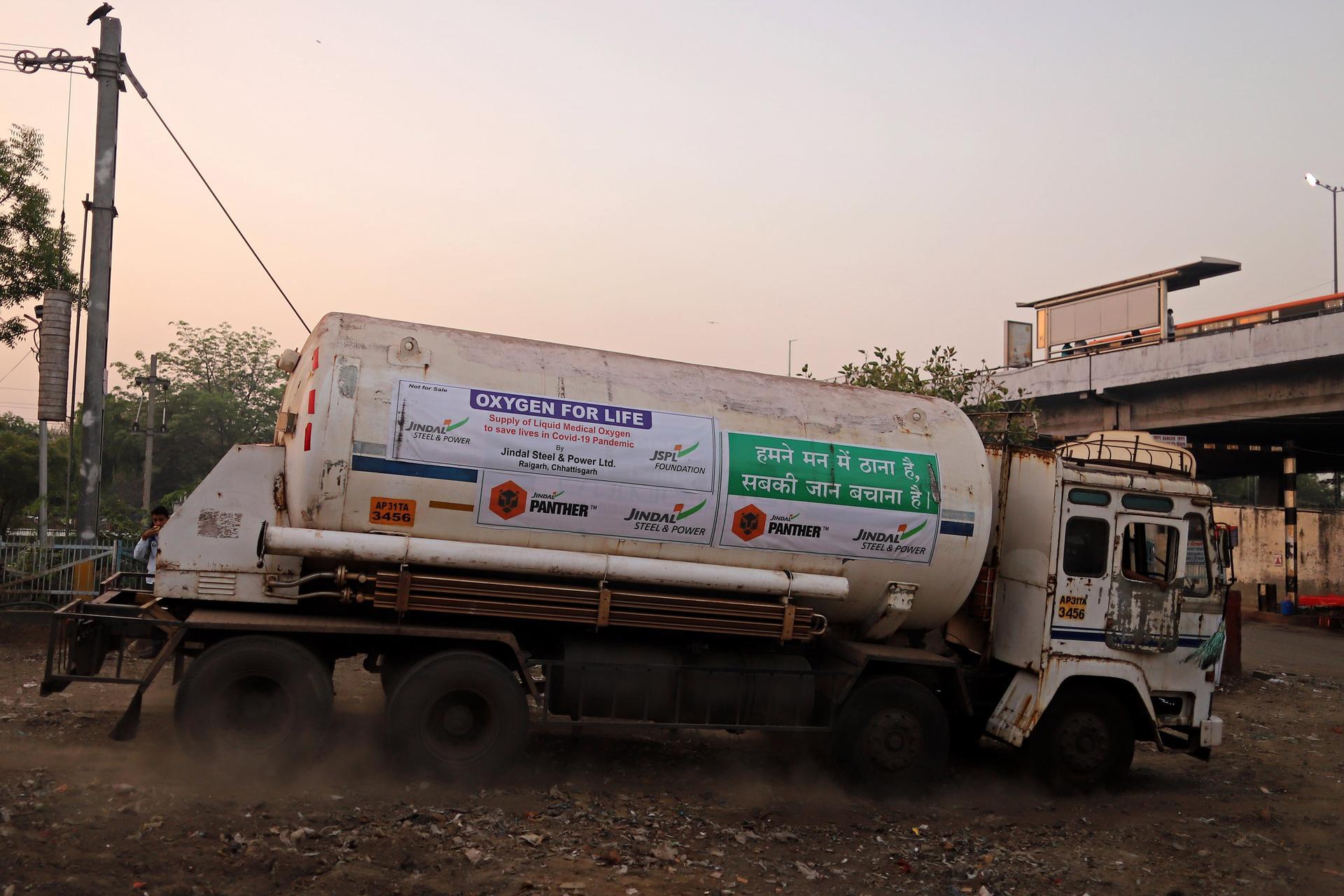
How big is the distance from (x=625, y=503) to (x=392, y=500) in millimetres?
1836

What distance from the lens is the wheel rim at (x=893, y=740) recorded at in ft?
28.2

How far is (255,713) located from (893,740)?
536cm

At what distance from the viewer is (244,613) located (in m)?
7.42

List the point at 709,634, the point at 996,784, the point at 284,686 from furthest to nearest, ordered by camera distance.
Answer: the point at 996,784 → the point at 709,634 → the point at 284,686

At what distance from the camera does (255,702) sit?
7.32 m

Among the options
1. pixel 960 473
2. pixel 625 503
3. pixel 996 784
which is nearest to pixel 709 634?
pixel 625 503

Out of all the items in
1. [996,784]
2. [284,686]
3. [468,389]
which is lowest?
[996,784]

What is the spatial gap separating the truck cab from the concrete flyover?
18115 mm

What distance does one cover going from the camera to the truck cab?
876 cm

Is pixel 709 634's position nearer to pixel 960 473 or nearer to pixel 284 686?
pixel 960 473

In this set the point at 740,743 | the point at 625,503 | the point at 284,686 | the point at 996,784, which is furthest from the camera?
the point at 740,743

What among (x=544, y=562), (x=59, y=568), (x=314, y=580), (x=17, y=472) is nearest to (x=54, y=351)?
(x=59, y=568)

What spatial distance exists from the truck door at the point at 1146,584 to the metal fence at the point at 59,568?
41.2ft

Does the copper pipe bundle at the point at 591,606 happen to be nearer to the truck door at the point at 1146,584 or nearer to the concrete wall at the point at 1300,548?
the truck door at the point at 1146,584
